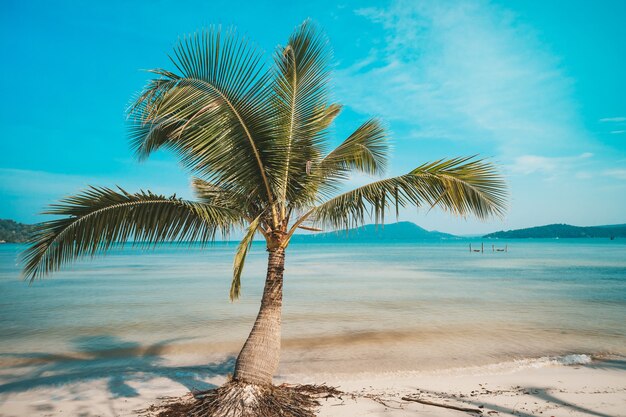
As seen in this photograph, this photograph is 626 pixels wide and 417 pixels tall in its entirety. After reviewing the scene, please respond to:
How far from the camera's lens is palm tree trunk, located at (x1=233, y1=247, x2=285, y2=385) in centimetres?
534

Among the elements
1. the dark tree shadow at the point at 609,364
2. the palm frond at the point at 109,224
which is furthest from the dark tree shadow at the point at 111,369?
the dark tree shadow at the point at 609,364

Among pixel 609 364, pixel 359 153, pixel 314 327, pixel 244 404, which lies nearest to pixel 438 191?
pixel 359 153

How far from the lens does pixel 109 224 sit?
478cm

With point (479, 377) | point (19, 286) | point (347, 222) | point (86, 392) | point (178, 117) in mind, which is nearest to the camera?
point (178, 117)

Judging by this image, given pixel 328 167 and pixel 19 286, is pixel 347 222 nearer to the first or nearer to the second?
pixel 328 167

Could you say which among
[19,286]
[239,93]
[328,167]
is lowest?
[19,286]

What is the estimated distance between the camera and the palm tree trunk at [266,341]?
5336mm

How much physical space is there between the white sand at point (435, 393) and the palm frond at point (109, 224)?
3.14m

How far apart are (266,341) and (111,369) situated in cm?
572

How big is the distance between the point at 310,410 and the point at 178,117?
14.8 feet

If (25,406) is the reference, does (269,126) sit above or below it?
above

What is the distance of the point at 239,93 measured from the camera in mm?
5176

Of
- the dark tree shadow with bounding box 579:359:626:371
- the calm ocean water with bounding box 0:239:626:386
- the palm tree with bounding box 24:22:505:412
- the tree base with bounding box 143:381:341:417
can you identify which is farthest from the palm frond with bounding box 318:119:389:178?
the dark tree shadow with bounding box 579:359:626:371

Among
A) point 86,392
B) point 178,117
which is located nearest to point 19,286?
point 86,392
